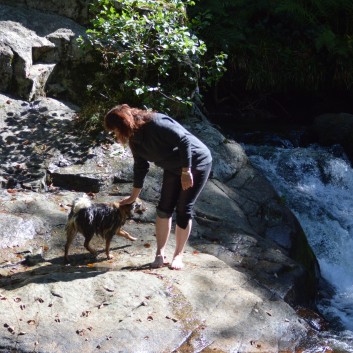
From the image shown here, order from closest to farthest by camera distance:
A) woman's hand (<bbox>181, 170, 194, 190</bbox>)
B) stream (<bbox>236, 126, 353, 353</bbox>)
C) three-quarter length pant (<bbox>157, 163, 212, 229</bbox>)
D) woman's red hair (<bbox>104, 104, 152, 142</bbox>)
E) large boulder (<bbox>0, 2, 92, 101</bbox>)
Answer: woman's red hair (<bbox>104, 104, 152, 142</bbox>)
woman's hand (<bbox>181, 170, 194, 190</bbox>)
three-quarter length pant (<bbox>157, 163, 212, 229</bbox>)
stream (<bbox>236, 126, 353, 353</bbox>)
large boulder (<bbox>0, 2, 92, 101</bbox>)

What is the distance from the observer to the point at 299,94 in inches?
565

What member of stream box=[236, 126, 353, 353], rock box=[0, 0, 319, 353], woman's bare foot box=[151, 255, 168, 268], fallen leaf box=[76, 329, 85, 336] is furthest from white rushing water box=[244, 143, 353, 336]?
fallen leaf box=[76, 329, 85, 336]

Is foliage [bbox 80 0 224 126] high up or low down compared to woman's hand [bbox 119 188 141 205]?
up

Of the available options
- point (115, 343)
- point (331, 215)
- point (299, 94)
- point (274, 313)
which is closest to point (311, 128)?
point (299, 94)

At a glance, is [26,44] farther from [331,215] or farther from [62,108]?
[331,215]

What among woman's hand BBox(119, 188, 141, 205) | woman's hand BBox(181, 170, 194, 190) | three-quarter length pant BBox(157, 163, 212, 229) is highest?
woman's hand BBox(181, 170, 194, 190)

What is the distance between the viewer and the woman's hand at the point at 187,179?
18.1 ft

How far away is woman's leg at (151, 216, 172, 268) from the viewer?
236 inches

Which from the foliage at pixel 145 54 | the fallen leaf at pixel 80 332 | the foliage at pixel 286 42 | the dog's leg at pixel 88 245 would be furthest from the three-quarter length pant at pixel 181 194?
the foliage at pixel 286 42

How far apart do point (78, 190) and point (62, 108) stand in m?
1.89

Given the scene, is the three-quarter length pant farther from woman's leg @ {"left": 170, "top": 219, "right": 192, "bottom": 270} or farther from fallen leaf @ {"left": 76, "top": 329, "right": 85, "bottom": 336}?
fallen leaf @ {"left": 76, "top": 329, "right": 85, "bottom": 336}

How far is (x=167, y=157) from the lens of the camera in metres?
5.59

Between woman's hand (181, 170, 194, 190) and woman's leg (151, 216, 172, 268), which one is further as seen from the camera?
woman's leg (151, 216, 172, 268)

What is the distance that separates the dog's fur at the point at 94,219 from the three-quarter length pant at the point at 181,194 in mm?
477
